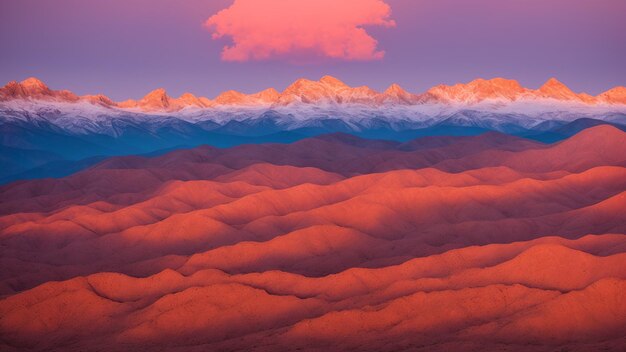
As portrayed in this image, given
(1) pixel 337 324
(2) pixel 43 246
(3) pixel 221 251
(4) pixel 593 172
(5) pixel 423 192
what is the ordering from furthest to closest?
(4) pixel 593 172
(5) pixel 423 192
(2) pixel 43 246
(3) pixel 221 251
(1) pixel 337 324

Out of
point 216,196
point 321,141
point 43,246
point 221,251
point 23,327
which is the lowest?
point 23,327

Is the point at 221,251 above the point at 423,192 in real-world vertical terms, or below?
below

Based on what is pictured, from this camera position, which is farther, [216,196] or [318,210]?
[216,196]

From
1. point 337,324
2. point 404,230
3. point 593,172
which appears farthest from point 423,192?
point 337,324

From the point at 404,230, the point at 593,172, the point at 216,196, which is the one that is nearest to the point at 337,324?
the point at 404,230

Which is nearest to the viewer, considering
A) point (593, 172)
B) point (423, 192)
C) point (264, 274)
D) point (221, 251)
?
point (264, 274)

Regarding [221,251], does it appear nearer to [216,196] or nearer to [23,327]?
[23,327]
